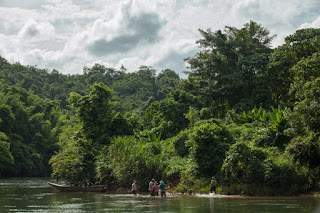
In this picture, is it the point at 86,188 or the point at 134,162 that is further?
the point at 86,188

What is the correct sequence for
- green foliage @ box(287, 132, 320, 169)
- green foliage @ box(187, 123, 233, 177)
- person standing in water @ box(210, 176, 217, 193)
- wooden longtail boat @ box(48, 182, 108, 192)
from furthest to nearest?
wooden longtail boat @ box(48, 182, 108, 192), green foliage @ box(187, 123, 233, 177), person standing in water @ box(210, 176, 217, 193), green foliage @ box(287, 132, 320, 169)

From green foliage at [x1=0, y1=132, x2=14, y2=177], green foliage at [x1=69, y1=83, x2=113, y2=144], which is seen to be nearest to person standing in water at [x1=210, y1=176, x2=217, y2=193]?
green foliage at [x1=69, y1=83, x2=113, y2=144]

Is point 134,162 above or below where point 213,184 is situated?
above

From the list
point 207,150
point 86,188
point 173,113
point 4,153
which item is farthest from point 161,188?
point 4,153

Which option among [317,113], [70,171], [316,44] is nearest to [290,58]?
[316,44]

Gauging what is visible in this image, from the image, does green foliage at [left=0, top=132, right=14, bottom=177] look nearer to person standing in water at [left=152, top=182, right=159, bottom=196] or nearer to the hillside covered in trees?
the hillside covered in trees

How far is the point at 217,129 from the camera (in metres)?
29.0

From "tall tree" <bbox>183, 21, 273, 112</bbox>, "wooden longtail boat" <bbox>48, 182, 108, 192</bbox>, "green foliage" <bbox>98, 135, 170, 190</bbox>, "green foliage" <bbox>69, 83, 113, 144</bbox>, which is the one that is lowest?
"wooden longtail boat" <bbox>48, 182, 108, 192</bbox>

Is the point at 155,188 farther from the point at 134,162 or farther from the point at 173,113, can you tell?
the point at 173,113

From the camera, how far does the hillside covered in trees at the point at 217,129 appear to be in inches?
948

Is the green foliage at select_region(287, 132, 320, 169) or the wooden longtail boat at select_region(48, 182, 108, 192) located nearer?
the green foliage at select_region(287, 132, 320, 169)

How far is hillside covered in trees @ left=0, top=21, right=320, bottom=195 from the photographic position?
79.0 ft

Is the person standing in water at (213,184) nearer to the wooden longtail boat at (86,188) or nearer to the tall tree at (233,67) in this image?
the wooden longtail boat at (86,188)

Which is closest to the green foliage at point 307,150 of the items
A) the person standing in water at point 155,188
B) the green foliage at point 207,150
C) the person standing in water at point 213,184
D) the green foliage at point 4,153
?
the person standing in water at point 213,184
